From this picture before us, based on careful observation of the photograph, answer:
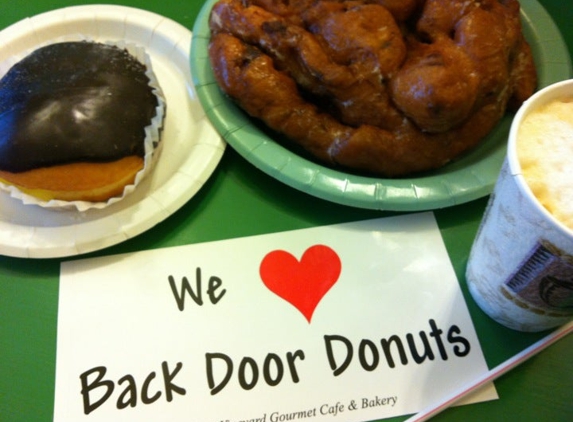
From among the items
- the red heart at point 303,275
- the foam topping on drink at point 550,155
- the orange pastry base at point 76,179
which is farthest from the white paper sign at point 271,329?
the foam topping on drink at point 550,155

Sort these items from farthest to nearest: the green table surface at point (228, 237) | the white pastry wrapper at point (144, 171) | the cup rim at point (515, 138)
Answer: the white pastry wrapper at point (144, 171) → the green table surface at point (228, 237) → the cup rim at point (515, 138)

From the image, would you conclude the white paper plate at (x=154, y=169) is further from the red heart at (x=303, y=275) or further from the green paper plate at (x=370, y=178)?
the red heart at (x=303, y=275)

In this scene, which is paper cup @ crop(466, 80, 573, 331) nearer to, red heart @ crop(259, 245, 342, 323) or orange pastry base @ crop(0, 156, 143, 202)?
red heart @ crop(259, 245, 342, 323)

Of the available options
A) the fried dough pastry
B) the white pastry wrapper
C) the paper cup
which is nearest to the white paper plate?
the white pastry wrapper

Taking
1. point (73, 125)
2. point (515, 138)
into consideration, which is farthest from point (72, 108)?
point (515, 138)

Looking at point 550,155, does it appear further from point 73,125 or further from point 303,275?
point 73,125

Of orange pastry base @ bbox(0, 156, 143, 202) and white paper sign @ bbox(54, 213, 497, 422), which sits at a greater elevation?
orange pastry base @ bbox(0, 156, 143, 202)
